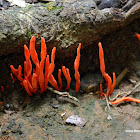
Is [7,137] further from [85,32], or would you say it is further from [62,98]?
[85,32]

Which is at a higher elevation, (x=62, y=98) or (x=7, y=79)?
(x=7, y=79)

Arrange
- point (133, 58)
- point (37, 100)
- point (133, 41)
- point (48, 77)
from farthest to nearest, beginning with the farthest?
point (133, 58) < point (133, 41) < point (37, 100) < point (48, 77)

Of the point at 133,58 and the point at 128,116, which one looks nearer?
the point at 128,116

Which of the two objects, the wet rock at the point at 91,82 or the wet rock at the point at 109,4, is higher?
the wet rock at the point at 109,4

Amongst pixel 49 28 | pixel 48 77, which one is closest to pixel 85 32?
pixel 49 28

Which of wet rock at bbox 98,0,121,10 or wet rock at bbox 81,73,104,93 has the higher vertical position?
wet rock at bbox 98,0,121,10

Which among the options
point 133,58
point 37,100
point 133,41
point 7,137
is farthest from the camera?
point 133,58

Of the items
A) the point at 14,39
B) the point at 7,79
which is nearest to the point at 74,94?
the point at 7,79

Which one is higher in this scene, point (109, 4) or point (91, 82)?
point (109, 4)

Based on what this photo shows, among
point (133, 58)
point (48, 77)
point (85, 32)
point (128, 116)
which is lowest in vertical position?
point (128, 116)

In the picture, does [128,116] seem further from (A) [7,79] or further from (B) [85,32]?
(A) [7,79]
